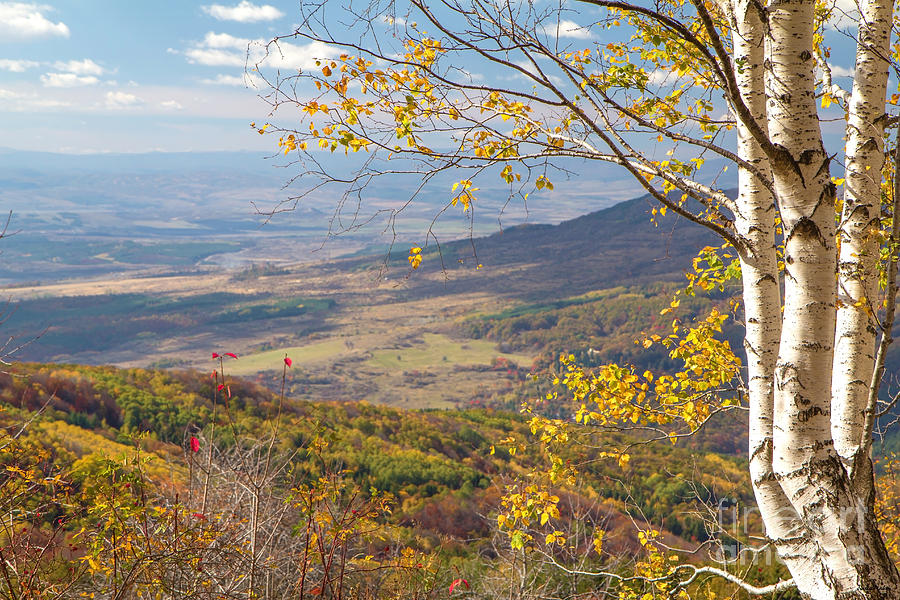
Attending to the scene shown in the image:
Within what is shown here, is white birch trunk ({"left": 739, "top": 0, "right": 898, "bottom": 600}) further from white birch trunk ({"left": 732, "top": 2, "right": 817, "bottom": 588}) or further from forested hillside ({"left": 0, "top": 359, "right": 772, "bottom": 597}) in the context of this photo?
forested hillside ({"left": 0, "top": 359, "right": 772, "bottom": 597})

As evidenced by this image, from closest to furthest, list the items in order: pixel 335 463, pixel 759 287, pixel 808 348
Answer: pixel 808 348
pixel 759 287
pixel 335 463

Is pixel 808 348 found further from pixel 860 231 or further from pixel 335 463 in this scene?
pixel 335 463

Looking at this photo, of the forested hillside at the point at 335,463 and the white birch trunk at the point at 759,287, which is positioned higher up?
the white birch trunk at the point at 759,287

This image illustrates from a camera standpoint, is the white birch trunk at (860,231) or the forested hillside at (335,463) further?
the forested hillside at (335,463)

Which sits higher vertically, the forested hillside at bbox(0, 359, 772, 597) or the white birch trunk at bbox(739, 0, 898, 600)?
the white birch trunk at bbox(739, 0, 898, 600)

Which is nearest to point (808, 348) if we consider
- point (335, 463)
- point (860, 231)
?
point (860, 231)

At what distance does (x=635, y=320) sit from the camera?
433ft

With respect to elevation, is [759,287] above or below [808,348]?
above

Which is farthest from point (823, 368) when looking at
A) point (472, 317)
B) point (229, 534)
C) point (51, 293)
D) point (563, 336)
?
point (51, 293)

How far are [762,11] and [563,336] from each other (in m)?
135

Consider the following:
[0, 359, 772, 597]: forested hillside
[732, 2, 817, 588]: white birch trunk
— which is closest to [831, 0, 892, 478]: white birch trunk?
[732, 2, 817, 588]: white birch trunk

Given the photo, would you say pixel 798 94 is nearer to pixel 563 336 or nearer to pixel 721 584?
pixel 721 584

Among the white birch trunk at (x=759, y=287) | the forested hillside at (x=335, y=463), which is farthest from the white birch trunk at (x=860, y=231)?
the forested hillside at (x=335, y=463)

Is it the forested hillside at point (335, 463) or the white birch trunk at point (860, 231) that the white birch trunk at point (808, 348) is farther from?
the forested hillside at point (335, 463)
